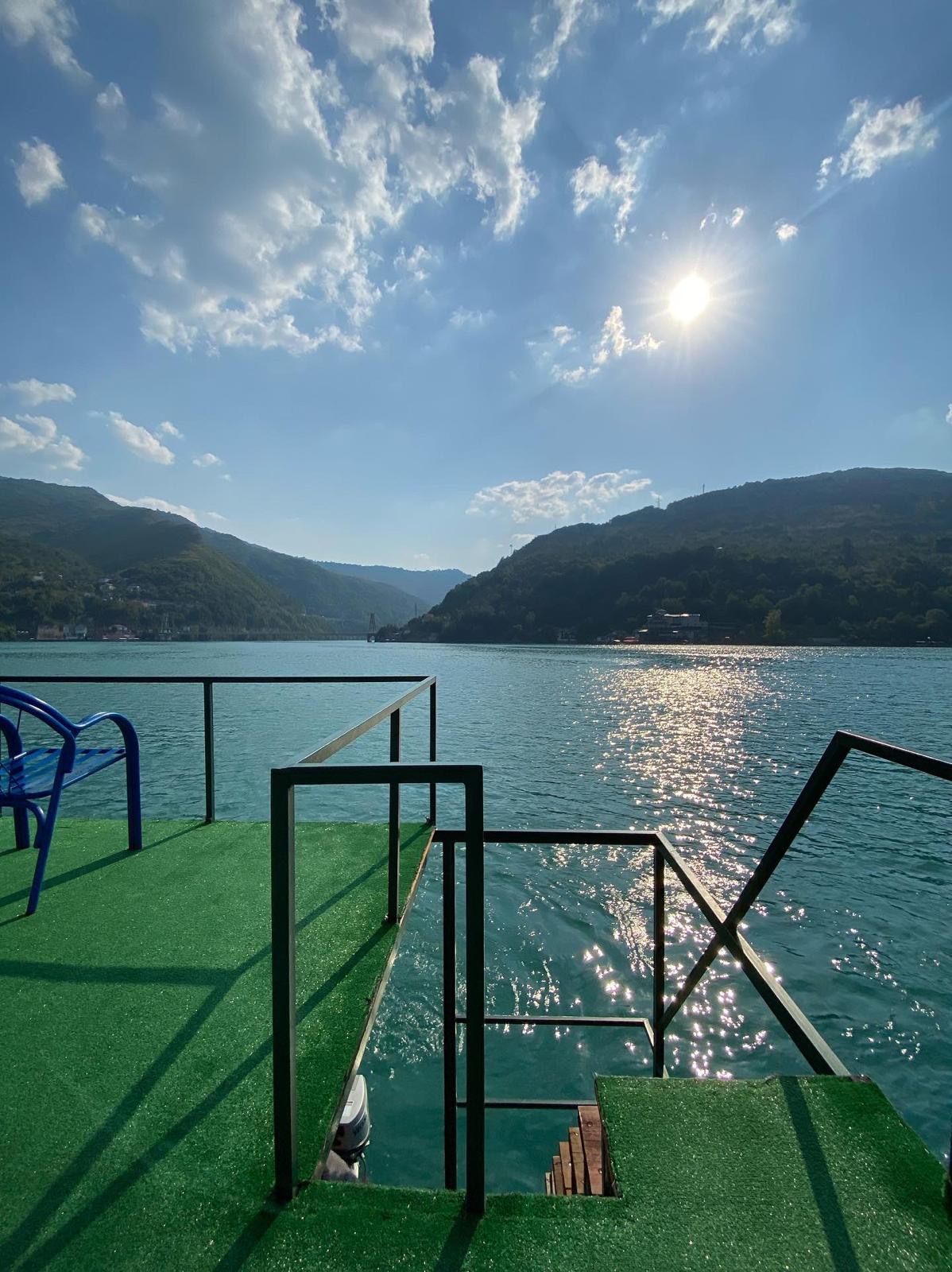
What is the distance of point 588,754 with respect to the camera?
18.1 metres

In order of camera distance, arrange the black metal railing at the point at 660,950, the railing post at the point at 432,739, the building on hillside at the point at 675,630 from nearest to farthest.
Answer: the black metal railing at the point at 660,950, the railing post at the point at 432,739, the building on hillside at the point at 675,630

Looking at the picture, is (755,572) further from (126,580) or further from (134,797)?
(126,580)

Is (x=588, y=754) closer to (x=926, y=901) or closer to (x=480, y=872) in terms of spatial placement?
(x=926, y=901)

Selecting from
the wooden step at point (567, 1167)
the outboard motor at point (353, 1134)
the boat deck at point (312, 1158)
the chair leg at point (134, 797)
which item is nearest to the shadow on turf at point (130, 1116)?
the boat deck at point (312, 1158)

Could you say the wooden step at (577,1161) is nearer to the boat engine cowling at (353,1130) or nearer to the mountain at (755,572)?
the boat engine cowling at (353,1130)

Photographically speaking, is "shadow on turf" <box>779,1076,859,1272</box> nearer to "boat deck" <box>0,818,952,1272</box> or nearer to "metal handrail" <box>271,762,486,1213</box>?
"boat deck" <box>0,818,952,1272</box>

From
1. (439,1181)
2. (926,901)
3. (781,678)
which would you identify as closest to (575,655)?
(781,678)

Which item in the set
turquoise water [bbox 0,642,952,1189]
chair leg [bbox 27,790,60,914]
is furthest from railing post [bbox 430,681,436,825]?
turquoise water [bbox 0,642,952,1189]

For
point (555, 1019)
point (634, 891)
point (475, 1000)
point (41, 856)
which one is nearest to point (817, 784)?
point (475, 1000)

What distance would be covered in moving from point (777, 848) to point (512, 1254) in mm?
1137

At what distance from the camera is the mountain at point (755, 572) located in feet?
259

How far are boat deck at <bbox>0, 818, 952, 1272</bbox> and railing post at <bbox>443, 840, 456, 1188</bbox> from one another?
0.85 feet

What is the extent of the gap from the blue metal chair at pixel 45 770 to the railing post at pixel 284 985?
1.98 meters

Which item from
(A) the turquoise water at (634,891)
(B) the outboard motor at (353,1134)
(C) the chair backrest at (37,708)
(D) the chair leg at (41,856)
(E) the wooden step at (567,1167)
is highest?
(C) the chair backrest at (37,708)
